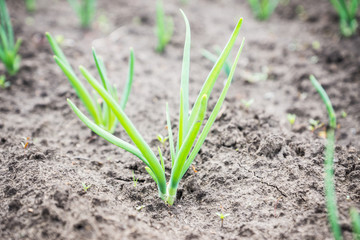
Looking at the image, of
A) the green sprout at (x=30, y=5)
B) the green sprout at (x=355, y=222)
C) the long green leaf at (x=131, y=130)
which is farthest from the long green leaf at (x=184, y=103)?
the green sprout at (x=30, y=5)

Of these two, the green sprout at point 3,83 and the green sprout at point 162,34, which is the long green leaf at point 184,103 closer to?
the green sprout at point 162,34

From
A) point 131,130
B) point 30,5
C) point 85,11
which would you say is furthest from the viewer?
point 30,5

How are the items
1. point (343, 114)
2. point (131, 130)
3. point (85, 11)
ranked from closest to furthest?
point (131, 130), point (343, 114), point (85, 11)

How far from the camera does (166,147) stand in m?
1.69

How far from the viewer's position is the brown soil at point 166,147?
3.91 ft

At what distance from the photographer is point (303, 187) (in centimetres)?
135

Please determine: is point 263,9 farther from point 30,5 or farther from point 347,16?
point 30,5

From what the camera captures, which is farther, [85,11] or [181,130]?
[85,11]

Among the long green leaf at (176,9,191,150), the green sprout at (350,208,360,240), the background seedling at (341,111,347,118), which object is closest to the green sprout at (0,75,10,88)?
the long green leaf at (176,9,191,150)

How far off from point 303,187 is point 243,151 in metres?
0.35

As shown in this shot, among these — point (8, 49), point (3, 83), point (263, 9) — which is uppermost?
point (263, 9)

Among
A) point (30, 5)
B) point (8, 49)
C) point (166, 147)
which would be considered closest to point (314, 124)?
point (166, 147)

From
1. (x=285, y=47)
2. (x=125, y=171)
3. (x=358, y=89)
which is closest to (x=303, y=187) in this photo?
(x=125, y=171)

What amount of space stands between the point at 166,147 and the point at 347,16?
79.7 inches
